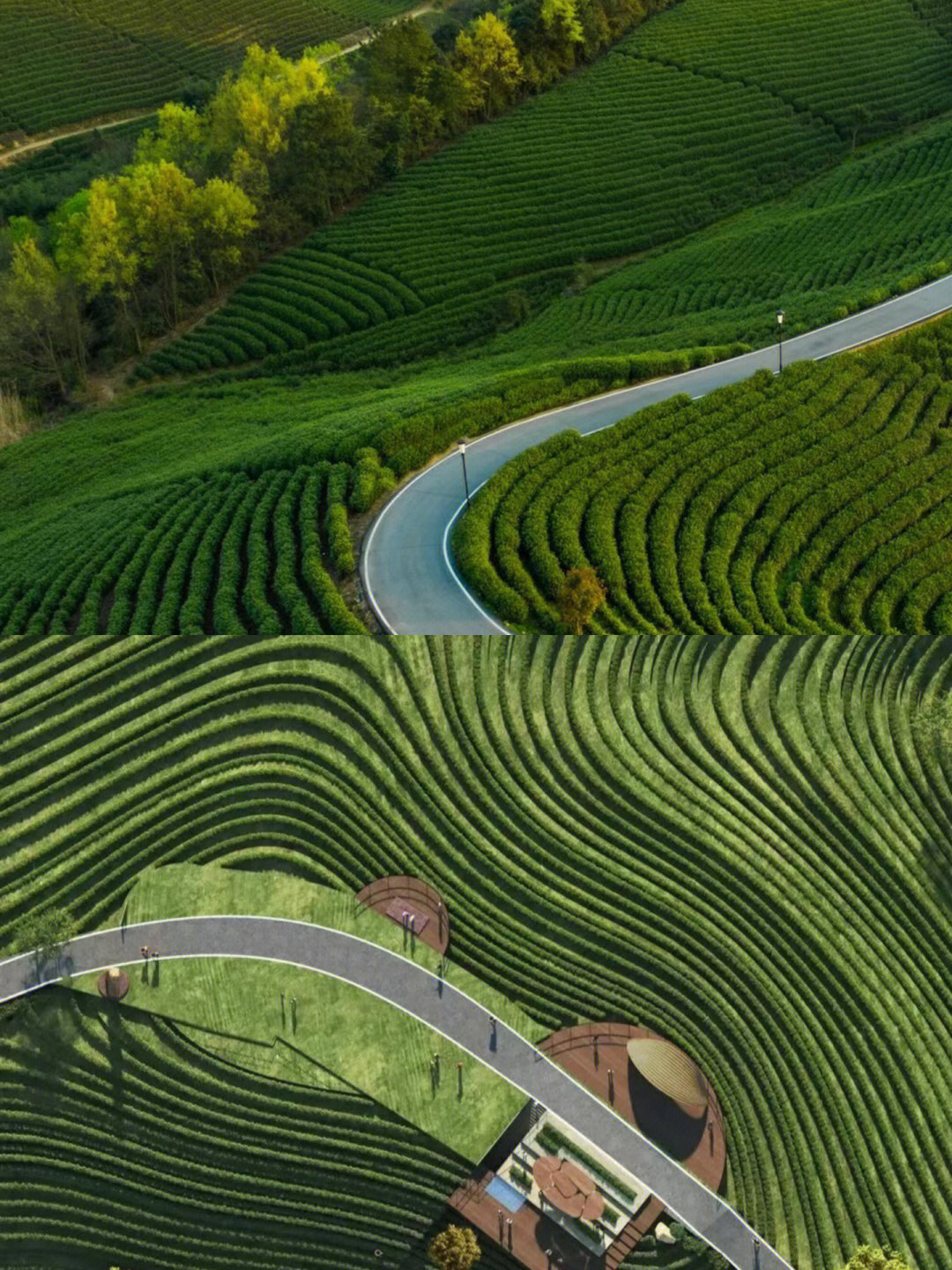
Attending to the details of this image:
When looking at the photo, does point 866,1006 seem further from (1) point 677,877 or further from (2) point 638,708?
(2) point 638,708

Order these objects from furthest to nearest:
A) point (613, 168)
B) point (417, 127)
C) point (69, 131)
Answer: point (69, 131)
point (417, 127)
point (613, 168)

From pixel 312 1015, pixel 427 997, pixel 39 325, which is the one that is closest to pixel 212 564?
pixel 312 1015

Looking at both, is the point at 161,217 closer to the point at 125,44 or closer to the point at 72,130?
the point at 72,130

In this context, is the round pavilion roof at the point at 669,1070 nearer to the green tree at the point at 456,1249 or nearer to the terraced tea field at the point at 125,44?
the green tree at the point at 456,1249

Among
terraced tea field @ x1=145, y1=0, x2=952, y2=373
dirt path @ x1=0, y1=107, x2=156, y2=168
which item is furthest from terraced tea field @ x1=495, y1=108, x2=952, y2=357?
dirt path @ x1=0, y1=107, x2=156, y2=168

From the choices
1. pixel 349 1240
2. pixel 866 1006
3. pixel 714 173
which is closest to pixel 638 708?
pixel 866 1006
